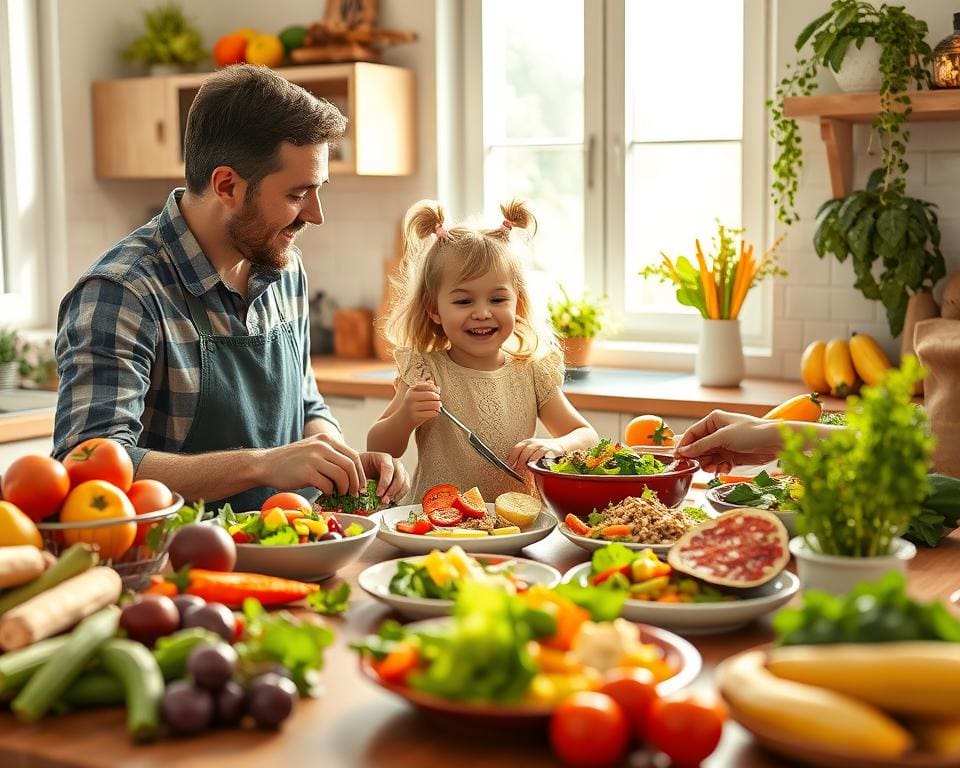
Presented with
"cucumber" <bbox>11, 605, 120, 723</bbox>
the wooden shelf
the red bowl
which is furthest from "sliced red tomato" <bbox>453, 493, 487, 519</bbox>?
the wooden shelf

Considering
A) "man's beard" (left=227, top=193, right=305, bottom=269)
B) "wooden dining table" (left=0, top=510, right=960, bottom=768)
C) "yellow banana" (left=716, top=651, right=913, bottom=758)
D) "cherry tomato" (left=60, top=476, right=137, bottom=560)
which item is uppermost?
"man's beard" (left=227, top=193, right=305, bottom=269)

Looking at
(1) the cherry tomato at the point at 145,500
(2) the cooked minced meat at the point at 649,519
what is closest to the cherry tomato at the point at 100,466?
(1) the cherry tomato at the point at 145,500

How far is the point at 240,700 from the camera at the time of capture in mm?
1210

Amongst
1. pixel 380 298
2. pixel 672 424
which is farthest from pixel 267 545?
pixel 380 298

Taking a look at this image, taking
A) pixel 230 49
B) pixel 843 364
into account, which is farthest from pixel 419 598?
pixel 230 49

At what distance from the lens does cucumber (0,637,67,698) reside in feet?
4.12

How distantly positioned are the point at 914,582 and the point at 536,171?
3.20 m

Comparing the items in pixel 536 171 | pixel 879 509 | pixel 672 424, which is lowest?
pixel 672 424

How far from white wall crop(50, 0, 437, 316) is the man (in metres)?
2.12

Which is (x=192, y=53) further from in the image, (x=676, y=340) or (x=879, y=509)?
(x=879, y=509)

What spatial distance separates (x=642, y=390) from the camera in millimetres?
3920

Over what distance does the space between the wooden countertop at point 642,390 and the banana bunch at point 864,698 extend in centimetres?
259

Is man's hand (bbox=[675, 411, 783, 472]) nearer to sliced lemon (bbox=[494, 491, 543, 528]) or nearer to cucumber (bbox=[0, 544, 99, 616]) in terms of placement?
sliced lemon (bbox=[494, 491, 543, 528])

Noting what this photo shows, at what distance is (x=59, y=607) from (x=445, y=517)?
29.9 inches
